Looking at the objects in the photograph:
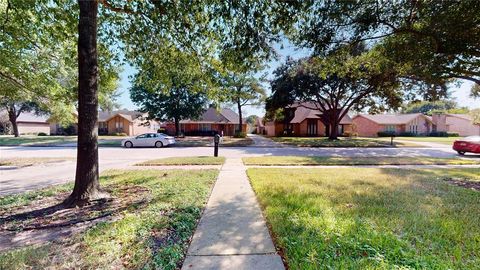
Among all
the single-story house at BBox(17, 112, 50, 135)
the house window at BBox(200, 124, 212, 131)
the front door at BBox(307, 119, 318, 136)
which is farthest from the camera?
the single-story house at BBox(17, 112, 50, 135)

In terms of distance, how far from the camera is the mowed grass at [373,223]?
295cm

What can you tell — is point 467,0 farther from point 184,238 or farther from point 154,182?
point 154,182

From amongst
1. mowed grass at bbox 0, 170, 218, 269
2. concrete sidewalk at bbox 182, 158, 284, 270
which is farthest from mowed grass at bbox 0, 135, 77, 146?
concrete sidewalk at bbox 182, 158, 284, 270

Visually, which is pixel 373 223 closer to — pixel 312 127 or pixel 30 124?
pixel 312 127

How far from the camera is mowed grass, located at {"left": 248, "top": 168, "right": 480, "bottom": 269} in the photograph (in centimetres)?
295

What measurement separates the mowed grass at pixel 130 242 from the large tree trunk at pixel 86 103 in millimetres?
1229

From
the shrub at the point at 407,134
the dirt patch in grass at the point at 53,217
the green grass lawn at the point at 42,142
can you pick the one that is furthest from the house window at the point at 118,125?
the shrub at the point at 407,134

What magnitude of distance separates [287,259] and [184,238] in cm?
149

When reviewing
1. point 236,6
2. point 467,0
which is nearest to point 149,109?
point 236,6

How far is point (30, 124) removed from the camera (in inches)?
2074

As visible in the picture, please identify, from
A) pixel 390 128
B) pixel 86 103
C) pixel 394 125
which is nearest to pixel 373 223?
pixel 86 103

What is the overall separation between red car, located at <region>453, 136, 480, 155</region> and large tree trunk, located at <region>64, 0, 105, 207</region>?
2079 centimetres

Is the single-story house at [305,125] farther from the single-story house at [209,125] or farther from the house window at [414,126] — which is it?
the house window at [414,126]

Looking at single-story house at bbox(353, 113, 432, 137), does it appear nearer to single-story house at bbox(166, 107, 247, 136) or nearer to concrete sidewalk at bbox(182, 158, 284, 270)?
single-story house at bbox(166, 107, 247, 136)
